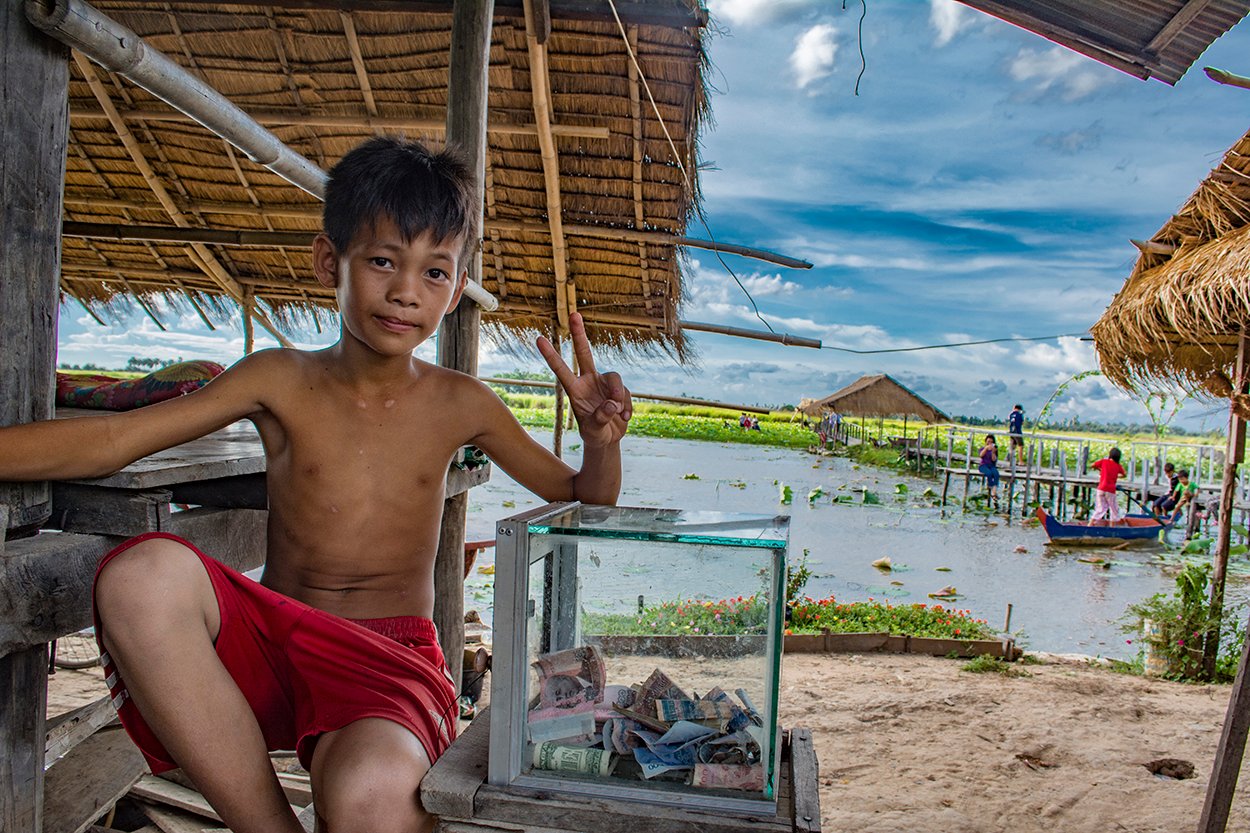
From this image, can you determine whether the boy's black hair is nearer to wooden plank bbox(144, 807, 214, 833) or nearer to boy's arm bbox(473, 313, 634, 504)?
boy's arm bbox(473, 313, 634, 504)

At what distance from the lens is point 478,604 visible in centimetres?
811

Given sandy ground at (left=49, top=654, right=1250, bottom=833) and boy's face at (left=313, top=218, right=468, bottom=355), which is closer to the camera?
boy's face at (left=313, top=218, right=468, bottom=355)

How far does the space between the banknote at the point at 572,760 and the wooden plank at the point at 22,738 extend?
93cm

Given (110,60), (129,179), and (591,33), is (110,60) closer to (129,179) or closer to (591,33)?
(591,33)

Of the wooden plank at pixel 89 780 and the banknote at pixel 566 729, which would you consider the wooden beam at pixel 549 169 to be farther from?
the banknote at pixel 566 729

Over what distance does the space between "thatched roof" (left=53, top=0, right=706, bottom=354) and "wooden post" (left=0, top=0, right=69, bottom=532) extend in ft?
9.48

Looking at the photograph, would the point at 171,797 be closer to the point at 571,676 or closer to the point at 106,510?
the point at 106,510

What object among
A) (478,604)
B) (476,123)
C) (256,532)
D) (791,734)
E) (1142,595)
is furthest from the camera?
(1142,595)

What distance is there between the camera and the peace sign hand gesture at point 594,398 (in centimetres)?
168

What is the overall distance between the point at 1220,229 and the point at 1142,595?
664 centimetres

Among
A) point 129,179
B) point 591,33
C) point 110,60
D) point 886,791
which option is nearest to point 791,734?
point 110,60

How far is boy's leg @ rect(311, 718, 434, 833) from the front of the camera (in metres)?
1.16

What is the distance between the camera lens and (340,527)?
168 cm

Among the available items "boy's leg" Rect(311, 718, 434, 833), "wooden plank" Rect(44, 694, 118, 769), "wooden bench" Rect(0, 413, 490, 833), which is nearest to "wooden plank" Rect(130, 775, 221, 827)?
"wooden plank" Rect(44, 694, 118, 769)
